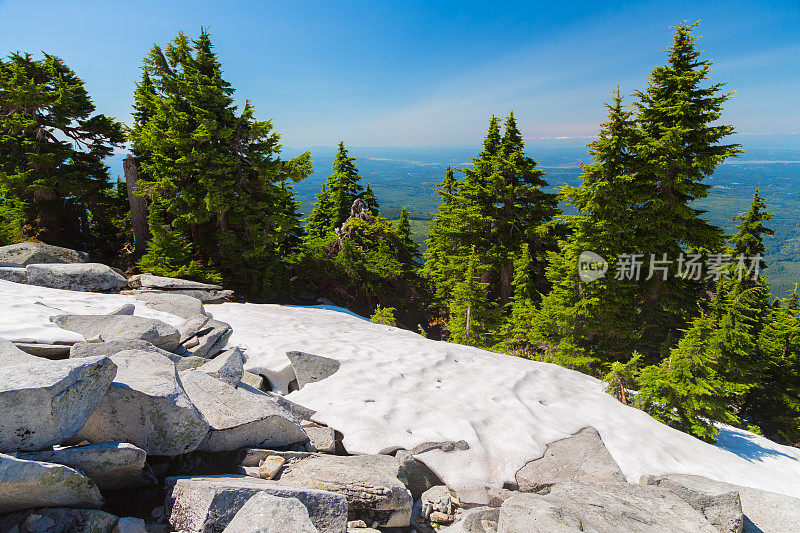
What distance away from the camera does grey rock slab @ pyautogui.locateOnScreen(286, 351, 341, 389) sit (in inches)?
255

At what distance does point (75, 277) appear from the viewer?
978 cm

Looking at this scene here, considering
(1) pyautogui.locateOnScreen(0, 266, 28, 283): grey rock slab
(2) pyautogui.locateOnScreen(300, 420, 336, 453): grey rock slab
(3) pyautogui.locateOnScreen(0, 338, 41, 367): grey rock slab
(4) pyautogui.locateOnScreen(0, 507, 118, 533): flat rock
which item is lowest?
(2) pyautogui.locateOnScreen(300, 420, 336, 453): grey rock slab

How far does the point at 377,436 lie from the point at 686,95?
17.8m

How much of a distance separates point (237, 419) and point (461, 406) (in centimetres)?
380

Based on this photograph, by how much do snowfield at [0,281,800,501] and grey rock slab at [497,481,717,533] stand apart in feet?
3.40

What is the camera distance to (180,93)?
15.3 metres

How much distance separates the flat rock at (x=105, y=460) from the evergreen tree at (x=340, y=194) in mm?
26485

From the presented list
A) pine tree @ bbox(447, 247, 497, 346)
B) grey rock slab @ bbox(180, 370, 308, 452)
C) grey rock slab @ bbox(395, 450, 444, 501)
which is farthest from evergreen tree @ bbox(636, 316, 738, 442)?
pine tree @ bbox(447, 247, 497, 346)

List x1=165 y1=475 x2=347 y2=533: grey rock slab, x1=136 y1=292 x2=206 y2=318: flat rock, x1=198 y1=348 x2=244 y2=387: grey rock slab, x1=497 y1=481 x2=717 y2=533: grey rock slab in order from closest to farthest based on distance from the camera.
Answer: x1=165 y1=475 x2=347 y2=533: grey rock slab → x1=497 y1=481 x2=717 y2=533: grey rock slab → x1=198 y1=348 x2=244 y2=387: grey rock slab → x1=136 y1=292 x2=206 y2=318: flat rock

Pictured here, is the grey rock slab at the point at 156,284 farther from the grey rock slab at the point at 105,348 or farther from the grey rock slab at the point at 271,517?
the grey rock slab at the point at 271,517

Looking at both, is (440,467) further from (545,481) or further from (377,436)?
(545,481)

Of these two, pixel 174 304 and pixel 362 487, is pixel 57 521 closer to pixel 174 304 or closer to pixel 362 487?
pixel 362 487

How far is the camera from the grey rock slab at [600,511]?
2871mm

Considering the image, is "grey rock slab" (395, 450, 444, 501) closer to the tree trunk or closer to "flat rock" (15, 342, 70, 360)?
"flat rock" (15, 342, 70, 360)
